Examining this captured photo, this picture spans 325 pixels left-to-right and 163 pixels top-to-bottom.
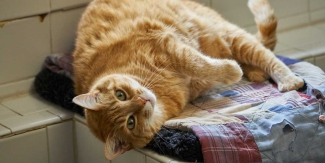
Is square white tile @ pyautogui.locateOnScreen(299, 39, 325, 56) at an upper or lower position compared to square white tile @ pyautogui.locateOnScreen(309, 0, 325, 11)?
lower

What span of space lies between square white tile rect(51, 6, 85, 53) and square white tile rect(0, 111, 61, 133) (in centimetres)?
37

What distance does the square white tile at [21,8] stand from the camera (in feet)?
7.87

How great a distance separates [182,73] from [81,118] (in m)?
0.44

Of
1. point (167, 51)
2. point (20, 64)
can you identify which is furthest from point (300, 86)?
point (20, 64)

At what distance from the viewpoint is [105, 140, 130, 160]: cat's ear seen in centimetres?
189

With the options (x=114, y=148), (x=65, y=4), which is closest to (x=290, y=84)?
(x=114, y=148)

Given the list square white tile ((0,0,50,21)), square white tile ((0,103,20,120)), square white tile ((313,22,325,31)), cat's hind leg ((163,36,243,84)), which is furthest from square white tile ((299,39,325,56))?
square white tile ((0,103,20,120))

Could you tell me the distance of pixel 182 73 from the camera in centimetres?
216

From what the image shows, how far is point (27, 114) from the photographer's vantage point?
7.77ft

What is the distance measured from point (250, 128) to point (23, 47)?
1059mm

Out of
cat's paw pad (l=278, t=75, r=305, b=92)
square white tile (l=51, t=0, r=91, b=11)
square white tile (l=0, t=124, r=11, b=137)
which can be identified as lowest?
square white tile (l=0, t=124, r=11, b=137)

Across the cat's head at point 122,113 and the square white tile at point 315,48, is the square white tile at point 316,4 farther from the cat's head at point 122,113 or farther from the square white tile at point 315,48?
the cat's head at point 122,113

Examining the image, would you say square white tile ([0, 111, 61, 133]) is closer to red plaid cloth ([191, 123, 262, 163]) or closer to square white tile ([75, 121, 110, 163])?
square white tile ([75, 121, 110, 163])

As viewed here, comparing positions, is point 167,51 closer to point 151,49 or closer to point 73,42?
point 151,49
